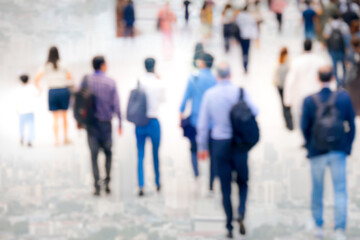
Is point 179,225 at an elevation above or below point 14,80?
below

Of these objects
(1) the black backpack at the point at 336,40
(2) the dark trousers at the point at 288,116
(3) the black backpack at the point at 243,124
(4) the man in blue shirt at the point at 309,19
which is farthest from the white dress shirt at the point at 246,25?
(3) the black backpack at the point at 243,124

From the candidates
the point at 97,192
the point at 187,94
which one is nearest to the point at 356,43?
the point at 187,94

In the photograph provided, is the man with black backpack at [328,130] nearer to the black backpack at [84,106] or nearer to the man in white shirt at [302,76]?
the man in white shirt at [302,76]

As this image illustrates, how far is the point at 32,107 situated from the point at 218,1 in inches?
126

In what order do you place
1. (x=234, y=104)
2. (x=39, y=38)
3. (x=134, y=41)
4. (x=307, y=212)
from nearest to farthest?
1. (x=234, y=104)
2. (x=307, y=212)
3. (x=39, y=38)
4. (x=134, y=41)

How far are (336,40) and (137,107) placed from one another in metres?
3.38

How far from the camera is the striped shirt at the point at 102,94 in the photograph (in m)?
6.34

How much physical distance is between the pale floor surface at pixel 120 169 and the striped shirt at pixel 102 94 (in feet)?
1.25

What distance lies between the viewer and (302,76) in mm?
7004

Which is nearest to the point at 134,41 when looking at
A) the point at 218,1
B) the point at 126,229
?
the point at 218,1

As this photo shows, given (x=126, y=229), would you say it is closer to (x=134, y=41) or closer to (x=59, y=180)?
(x=59, y=180)

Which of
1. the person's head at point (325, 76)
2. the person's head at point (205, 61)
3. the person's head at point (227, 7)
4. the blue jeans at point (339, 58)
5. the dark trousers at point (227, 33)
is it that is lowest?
the person's head at point (325, 76)

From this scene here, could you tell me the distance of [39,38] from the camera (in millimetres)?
7719

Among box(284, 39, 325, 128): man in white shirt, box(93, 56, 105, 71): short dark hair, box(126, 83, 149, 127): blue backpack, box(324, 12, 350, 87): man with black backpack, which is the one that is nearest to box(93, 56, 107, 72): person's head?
box(93, 56, 105, 71): short dark hair
